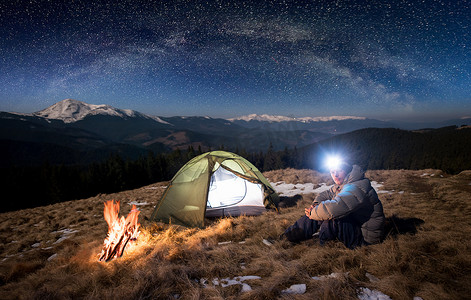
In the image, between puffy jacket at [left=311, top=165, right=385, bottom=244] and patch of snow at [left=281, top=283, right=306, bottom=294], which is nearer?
patch of snow at [left=281, top=283, right=306, bottom=294]

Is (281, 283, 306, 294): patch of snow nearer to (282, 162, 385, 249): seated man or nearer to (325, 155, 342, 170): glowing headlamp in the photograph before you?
(282, 162, 385, 249): seated man

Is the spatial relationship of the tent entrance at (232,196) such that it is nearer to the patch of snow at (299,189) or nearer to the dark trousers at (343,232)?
the patch of snow at (299,189)

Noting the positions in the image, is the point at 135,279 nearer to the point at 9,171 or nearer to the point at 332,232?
the point at 332,232

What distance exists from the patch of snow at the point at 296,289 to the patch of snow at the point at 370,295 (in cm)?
74

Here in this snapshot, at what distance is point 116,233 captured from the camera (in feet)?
15.6

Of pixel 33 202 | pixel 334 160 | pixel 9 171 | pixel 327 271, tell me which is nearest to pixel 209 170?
pixel 334 160

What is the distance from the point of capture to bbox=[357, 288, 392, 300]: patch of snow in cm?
268

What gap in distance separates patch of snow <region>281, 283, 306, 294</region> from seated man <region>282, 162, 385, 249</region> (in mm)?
1414

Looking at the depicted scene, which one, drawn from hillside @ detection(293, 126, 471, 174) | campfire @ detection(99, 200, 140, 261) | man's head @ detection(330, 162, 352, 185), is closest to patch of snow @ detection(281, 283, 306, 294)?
man's head @ detection(330, 162, 352, 185)

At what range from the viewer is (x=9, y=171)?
58.3m

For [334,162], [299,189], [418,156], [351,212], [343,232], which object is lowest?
[418,156]

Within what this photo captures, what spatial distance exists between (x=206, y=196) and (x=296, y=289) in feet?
15.7

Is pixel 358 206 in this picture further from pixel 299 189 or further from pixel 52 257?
pixel 299 189

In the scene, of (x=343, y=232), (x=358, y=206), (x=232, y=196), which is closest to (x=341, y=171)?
(x=358, y=206)
